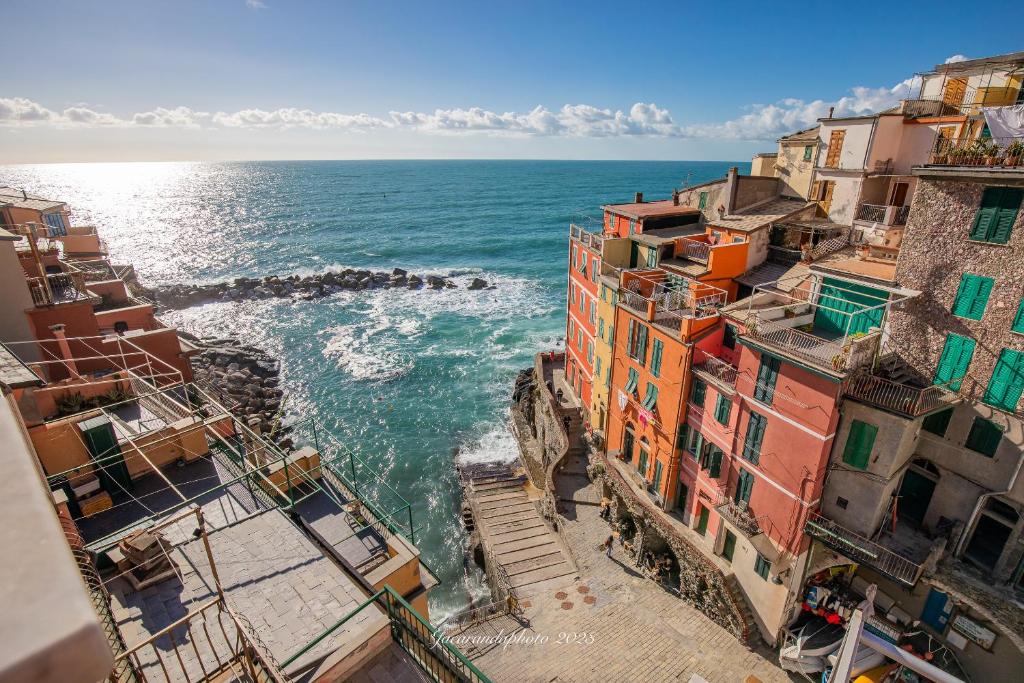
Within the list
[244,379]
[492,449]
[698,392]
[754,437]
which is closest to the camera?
[754,437]

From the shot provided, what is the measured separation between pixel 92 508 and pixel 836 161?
3852 centimetres

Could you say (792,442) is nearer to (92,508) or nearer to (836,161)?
(836,161)

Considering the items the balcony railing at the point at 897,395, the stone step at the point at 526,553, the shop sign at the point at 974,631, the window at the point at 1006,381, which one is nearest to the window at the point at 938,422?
the balcony railing at the point at 897,395

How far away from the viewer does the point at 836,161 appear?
99.7ft

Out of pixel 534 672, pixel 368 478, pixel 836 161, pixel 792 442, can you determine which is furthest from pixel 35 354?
pixel 836 161

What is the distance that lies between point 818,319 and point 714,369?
527 centimetres

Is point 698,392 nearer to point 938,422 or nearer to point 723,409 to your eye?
point 723,409

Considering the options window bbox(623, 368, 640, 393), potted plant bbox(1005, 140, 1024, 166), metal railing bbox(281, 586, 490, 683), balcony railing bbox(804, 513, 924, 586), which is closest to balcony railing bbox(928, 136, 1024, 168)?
potted plant bbox(1005, 140, 1024, 166)

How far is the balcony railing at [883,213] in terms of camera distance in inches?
1043

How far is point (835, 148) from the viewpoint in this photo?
99.5 feet

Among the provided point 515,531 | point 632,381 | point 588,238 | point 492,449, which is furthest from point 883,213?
point 492,449

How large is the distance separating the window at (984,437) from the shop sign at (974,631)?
697 cm

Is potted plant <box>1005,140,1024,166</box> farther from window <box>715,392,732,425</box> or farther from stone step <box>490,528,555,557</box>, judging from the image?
stone step <box>490,528,555,557</box>

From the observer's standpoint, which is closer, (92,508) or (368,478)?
(92,508)
